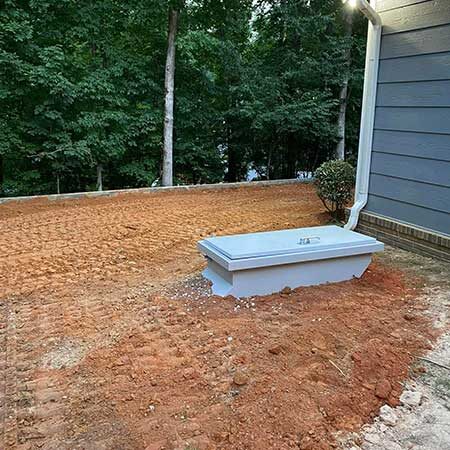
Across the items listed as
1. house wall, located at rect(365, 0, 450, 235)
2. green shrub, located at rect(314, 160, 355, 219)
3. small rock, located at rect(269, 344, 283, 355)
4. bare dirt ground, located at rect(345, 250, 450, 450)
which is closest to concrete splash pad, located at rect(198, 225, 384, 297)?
small rock, located at rect(269, 344, 283, 355)

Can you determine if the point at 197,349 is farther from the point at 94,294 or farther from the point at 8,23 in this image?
the point at 8,23

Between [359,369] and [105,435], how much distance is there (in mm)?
1193

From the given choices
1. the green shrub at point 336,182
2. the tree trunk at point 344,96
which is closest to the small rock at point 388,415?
the green shrub at point 336,182

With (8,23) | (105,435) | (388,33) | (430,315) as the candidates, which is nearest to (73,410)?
(105,435)

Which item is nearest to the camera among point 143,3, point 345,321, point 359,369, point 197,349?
point 359,369

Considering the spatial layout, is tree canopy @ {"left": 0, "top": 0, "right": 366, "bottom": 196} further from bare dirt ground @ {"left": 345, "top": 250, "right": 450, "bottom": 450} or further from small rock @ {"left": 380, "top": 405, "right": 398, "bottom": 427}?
small rock @ {"left": 380, "top": 405, "right": 398, "bottom": 427}

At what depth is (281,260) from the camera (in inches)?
112

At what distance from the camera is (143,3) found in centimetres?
702

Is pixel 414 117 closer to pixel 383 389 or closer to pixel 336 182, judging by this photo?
pixel 336 182

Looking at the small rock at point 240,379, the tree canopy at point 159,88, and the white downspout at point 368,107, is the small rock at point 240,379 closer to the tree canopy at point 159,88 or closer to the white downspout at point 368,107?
the white downspout at point 368,107

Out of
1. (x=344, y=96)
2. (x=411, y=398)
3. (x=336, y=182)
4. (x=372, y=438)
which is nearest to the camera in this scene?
(x=372, y=438)

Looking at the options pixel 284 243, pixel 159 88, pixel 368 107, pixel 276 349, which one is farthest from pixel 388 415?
pixel 159 88

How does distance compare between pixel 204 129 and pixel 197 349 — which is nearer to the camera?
pixel 197 349

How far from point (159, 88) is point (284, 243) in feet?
19.5
